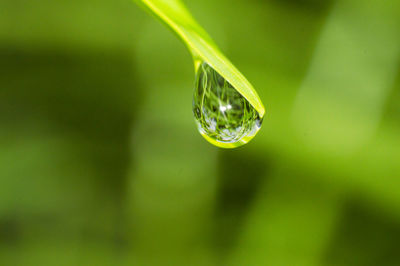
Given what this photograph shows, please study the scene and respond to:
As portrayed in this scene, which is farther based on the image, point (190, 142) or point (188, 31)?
point (190, 142)

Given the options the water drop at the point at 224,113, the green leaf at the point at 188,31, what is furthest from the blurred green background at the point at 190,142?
the green leaf at the point at 188,31

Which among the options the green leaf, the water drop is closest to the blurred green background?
the water drop

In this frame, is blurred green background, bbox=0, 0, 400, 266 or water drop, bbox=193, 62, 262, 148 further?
blurred green background, bbox=0, 0, 400, 266

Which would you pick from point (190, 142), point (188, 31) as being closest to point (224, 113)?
point (188, 31)

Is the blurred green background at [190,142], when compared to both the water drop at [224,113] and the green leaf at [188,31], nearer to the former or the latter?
the water drop at [224,113]

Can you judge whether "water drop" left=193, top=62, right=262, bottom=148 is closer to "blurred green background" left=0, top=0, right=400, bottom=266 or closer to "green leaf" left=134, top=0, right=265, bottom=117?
"green leaf" left=134, top=0, right=265, bottom=117

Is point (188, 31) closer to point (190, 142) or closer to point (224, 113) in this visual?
point (224, 113)

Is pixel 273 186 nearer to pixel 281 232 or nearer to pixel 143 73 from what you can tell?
pixel 281 232

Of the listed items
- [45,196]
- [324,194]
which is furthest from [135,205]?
[324,194]
